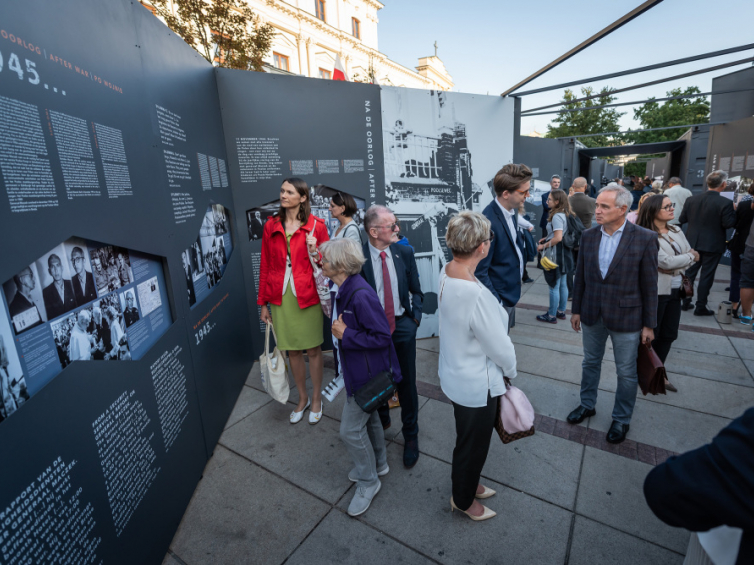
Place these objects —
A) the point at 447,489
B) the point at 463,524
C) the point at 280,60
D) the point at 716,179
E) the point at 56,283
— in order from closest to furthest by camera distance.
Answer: the point at 56,283
the point at 463,524
the point at 447,489
the point at 716,179
the point at 280,60

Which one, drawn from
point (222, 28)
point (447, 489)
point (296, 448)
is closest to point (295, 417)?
point (296, 448)

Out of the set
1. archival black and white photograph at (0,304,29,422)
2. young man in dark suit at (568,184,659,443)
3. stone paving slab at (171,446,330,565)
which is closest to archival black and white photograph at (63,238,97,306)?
archival black and white photograph at (0,304,29,422)

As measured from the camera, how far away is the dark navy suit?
2.98 metres

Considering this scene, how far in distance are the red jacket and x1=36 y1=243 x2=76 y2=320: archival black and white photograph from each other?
6.06 feet

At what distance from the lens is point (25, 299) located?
1469 millimetres

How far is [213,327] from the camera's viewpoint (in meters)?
3.51

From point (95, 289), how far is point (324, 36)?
124 ft

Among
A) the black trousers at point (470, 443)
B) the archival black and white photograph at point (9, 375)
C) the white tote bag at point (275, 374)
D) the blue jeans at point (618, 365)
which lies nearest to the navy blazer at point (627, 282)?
the blue jeans at point (618, 365)

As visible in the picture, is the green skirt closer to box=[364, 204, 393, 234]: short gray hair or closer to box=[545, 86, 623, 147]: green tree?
box=[364, 204, 393, 234]: short gray hair

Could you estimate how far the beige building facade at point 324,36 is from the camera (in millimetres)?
28750

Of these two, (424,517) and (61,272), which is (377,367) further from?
(61,272)

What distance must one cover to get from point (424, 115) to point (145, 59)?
10.9 ft

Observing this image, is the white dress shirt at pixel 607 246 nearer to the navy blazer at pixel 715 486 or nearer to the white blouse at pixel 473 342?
the white blouse at pixel 473 342

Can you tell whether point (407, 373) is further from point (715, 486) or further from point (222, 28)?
point (222, 28)
